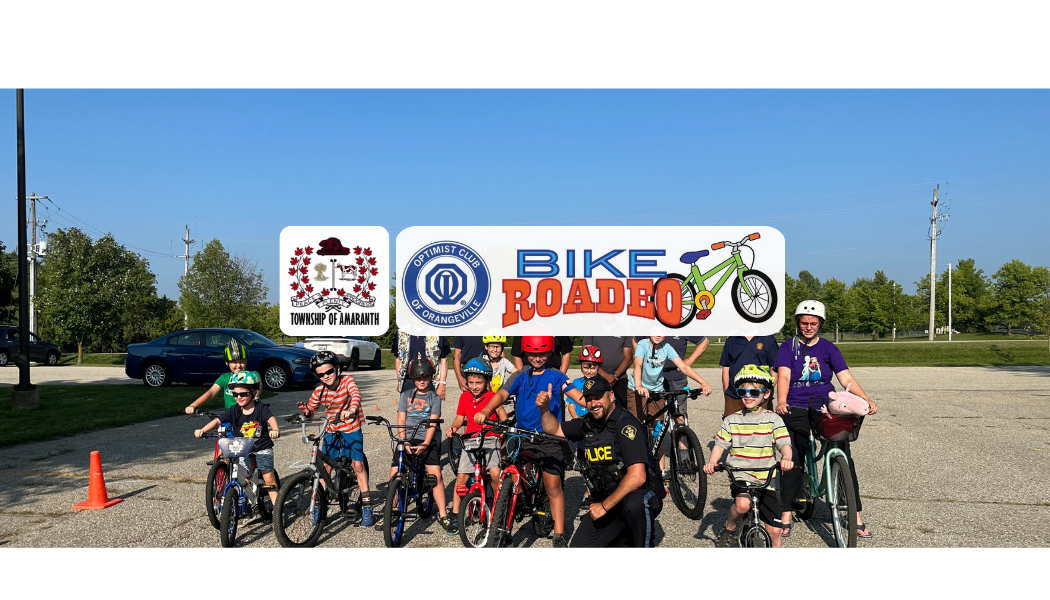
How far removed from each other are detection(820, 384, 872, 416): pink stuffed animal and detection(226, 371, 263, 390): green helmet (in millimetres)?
4824

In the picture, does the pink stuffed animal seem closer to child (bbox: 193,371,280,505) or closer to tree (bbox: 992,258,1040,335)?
child (bbox: 193,371,280,505)

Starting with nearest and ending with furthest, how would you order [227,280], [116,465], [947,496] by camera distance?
[947,496] → [116,465] → [227,280]

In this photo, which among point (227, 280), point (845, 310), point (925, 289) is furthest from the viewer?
point (925, 289)

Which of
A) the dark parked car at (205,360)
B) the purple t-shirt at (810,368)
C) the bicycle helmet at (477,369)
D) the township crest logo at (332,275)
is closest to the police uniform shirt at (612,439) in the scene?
the bicycle helmet at (477,369)

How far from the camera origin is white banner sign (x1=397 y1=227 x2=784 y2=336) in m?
12.2

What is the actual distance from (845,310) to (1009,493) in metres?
62.7

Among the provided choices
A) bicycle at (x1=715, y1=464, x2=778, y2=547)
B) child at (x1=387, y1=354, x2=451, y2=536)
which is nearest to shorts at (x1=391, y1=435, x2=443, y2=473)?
child at (x1=387, y1=354, x2=451, y2=536)

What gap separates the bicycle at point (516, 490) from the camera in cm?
567

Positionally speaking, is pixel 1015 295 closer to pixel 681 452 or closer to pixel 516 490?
pixel 681 452

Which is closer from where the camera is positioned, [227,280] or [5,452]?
[5,452]

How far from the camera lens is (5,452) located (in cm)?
1035

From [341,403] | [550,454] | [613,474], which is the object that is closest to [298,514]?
[341,403]

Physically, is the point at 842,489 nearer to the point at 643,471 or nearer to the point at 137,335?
the point at 643,471

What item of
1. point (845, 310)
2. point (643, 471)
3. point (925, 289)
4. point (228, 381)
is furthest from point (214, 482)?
point (925, 289)
